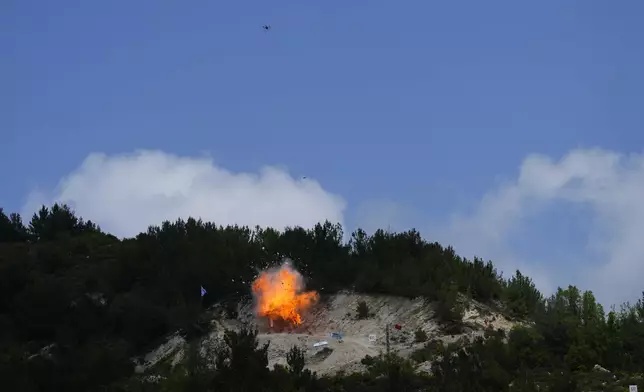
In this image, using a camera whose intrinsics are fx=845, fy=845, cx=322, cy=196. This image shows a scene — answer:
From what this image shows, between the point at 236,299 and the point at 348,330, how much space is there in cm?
839

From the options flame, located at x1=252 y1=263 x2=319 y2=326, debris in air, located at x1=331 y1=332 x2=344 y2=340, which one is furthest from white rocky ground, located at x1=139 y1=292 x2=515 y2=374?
flame, located at x1=252 y1=263 x2=319 y2=326

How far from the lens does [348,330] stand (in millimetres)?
46344

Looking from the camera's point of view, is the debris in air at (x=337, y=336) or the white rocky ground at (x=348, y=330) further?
the debris in air at (x=337, y=336)

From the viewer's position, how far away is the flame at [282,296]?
48281mm

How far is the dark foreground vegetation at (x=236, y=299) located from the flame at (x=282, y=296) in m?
1.17

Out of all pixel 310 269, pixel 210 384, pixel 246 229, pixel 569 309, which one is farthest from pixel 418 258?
pixel 210 384

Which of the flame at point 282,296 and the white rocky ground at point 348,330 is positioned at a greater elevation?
the flame at point 282,296

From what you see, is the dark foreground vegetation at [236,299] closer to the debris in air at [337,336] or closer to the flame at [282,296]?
the flame at [282,296]

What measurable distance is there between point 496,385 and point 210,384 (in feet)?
37.1

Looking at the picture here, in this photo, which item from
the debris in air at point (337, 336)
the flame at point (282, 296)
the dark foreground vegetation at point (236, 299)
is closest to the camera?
the dark foreground vegetation at point (236, 299)

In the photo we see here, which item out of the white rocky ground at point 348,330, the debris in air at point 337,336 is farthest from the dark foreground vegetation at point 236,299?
the debris in air at point 337,336

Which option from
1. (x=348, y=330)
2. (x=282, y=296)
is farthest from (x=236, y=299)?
(x=348, y=330)

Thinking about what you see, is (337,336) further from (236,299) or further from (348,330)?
(236,299)

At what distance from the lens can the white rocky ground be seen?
42.3 metres
